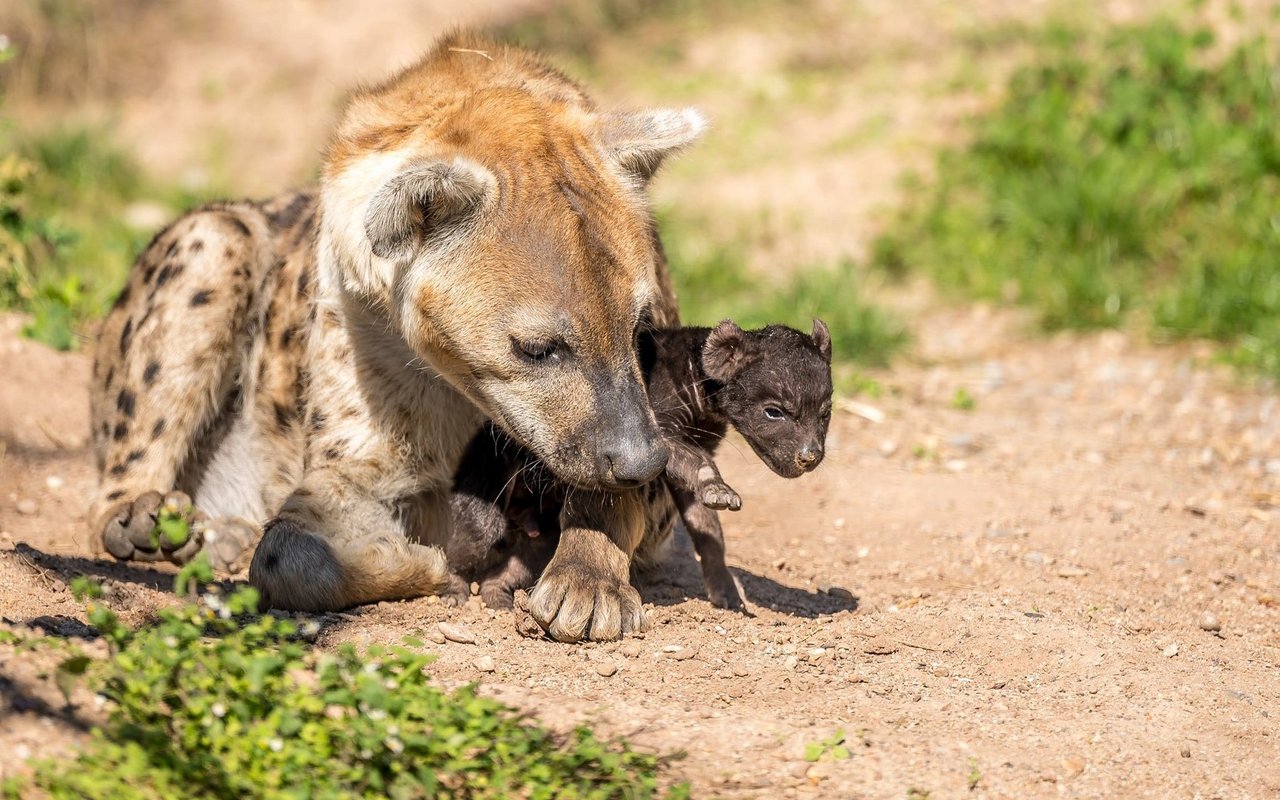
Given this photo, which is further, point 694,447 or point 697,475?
point 694,447

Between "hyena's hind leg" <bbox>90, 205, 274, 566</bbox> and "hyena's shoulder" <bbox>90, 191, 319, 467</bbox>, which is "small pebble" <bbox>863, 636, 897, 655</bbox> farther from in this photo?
"hyena's hind leg" <bbox>90, 205, 274, 566</bbox>

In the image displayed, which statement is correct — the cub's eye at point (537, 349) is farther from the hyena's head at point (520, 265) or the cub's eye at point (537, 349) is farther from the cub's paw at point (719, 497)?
the cub's paw at point (719, 497)

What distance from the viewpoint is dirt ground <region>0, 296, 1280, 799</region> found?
11.1ft

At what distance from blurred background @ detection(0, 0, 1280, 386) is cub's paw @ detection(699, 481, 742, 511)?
3.08m

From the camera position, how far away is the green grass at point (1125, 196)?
7.88 metres

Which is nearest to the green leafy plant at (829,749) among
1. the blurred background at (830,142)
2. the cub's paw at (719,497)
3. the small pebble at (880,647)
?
the small pebble at (880,647)

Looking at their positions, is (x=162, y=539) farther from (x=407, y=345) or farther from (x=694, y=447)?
(x=694, y=447)

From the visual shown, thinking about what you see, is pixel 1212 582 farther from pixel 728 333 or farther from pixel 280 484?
pixel 280 484

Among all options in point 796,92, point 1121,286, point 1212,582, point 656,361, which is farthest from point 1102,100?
point 656,361

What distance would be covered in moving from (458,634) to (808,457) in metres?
1.12

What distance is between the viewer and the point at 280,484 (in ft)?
16.8

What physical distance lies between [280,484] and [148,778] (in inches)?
91.4

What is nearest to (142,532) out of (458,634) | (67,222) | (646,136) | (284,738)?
(458,634)

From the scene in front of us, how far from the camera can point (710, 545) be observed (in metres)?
4.34
